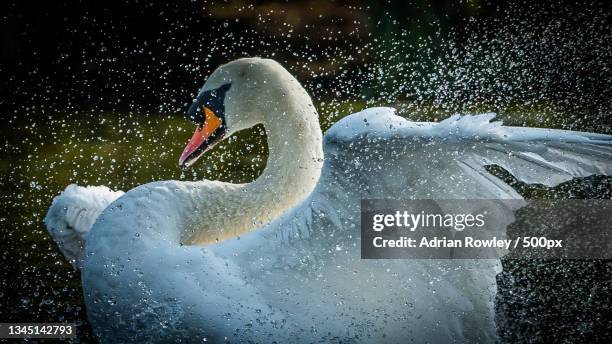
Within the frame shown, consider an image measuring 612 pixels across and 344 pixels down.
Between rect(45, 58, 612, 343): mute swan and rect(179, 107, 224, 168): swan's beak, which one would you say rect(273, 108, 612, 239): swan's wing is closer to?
rect(45, 58, 612, 343): mute swan

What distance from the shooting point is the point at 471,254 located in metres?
2.48

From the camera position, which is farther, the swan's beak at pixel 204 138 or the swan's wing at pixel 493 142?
the swan's beak at pixel 204 138

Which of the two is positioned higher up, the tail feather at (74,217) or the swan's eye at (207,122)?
the swan's eye at (207,122)

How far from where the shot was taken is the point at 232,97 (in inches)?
112

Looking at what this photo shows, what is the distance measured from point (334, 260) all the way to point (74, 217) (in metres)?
0.95

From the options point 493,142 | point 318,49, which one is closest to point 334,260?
point 493,142

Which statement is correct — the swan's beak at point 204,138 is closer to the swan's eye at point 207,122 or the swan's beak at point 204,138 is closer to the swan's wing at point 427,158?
the swan's eye at point 207,122

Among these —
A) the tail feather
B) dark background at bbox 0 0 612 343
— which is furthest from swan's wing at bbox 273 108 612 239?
dark background at bbox 0 0 612 343

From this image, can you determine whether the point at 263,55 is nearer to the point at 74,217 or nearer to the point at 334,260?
the point at 74,217

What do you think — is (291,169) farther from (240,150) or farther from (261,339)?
(240,150)

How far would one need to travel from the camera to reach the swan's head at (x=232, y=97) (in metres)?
2.83

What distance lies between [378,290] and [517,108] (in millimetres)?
3711

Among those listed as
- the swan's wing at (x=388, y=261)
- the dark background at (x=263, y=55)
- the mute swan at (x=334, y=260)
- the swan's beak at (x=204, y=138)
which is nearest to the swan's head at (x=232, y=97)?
the swan's beak at (x=204, y=138)

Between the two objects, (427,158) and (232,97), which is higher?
(232,97)
